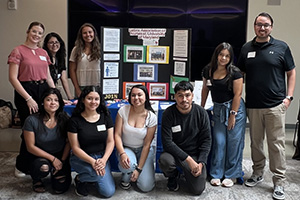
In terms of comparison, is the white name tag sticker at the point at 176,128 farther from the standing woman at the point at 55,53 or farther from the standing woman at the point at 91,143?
the standing woman at the point at 55,53

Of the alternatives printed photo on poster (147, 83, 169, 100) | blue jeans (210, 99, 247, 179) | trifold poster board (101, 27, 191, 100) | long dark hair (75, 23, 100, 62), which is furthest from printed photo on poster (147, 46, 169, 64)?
blue jeans (210, 99, 247, 179)

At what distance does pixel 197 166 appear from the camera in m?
2.59

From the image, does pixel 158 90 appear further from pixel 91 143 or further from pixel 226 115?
pixel 91 143

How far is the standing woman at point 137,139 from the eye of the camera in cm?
267

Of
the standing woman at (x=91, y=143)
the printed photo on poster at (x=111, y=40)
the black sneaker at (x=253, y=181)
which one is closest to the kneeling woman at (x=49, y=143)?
the standing woman at (x=91, y=143)

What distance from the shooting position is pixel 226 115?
276 cm

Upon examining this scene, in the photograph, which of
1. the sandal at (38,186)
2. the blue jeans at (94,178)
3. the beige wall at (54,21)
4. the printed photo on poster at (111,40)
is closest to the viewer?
the blue jeans at (94,178)

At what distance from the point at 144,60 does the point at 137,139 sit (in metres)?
0.92

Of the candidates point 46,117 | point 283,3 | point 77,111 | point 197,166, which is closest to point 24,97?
point 46,117

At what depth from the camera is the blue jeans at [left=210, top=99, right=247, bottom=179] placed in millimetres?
2775

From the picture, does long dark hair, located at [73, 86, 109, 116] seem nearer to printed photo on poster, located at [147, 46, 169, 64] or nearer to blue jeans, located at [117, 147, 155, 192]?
blue jeans, located at [117, 147, 155, 192]

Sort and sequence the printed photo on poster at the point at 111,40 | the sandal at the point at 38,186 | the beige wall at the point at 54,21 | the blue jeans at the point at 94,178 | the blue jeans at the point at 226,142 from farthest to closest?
the beige wall at the point at 54,21 → the printed photo on poster at the point at 111,40 → the blue jeans at the point at 226,142 → the sandal at the point at 38,186 → the blue jeans at the point at 94,178

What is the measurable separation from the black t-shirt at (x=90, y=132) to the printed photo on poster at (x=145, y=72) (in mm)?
814

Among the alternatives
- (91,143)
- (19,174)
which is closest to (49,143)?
(91,143)
